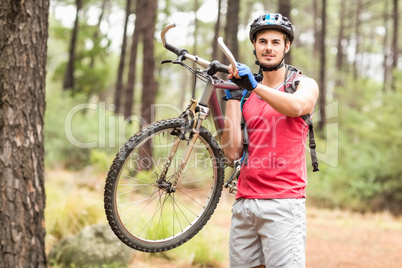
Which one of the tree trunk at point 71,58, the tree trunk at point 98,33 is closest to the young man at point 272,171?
the tree trunk at point 71,58

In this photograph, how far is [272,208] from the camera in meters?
2.57

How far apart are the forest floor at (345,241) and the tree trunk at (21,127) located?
2.04m

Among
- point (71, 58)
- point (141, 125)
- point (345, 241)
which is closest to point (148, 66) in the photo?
point (141, 125)

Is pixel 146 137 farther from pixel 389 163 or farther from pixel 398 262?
pixel 389 163

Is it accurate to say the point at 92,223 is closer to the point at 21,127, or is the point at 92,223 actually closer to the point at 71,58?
the point at 21,127

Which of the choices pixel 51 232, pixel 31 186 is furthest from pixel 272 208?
pixel 51 232

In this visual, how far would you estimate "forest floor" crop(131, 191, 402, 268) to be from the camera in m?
5.93

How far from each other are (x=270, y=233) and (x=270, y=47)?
3.68ft

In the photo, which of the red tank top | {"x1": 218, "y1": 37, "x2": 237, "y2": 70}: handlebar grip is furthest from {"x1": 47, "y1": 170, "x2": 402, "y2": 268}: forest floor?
{"x1": 218, "y1": 37, "x2": 237, "y2": 70}: handlebar grip

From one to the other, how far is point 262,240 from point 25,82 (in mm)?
2270

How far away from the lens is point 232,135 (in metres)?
2.81

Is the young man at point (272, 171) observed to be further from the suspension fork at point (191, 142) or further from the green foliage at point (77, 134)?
the green foliage at point (77, 134)

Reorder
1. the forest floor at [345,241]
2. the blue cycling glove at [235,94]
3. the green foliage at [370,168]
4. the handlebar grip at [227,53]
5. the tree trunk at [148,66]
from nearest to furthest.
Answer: the handlebar grip at [227,53] < the blue cycling glove at [235,94] < the forest floor at [345,241] < the tree trunk at [148,66] < the green foliage at [370,168]

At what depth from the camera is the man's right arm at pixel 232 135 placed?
281 centimetres
